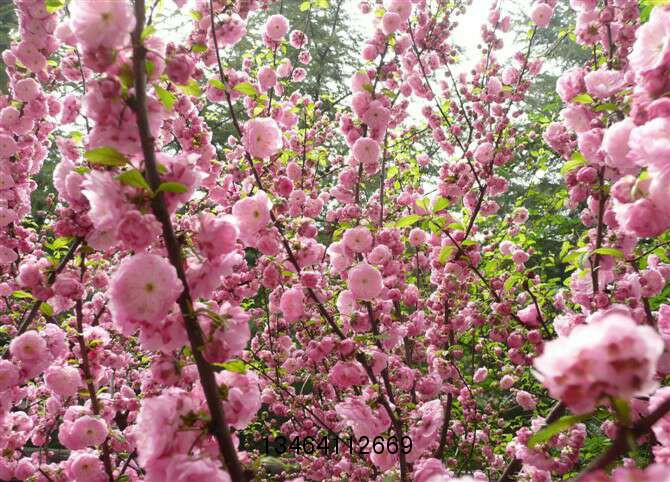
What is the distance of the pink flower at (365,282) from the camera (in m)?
3.02

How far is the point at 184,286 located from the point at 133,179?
313 millimetres

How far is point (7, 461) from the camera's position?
3379mm

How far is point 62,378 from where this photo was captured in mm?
3031

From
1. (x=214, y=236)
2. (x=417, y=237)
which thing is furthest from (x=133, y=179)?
(x=417, y=237)

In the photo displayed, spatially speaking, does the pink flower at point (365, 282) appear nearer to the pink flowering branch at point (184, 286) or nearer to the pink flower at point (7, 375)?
the pink flowering branch at point (184, 286)

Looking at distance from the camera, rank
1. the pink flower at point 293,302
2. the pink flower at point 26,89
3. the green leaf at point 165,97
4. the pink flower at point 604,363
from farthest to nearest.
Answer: the pink flower at point 26,89 → the pink flower at point 293,302 → the green leaf at point 165,97 → the pink flower at point 604,363

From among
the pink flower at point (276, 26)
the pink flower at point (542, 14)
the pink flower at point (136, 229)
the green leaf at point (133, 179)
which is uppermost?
the pink flower at point (542, 14)

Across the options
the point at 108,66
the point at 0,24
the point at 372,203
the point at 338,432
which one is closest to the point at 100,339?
the point at 108,66

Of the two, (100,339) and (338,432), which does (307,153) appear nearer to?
(338,432)

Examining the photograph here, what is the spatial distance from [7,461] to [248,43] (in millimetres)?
10290

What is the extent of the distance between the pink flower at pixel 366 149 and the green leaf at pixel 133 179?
2.19 meters

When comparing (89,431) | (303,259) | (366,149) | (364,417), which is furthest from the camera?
(366,149)

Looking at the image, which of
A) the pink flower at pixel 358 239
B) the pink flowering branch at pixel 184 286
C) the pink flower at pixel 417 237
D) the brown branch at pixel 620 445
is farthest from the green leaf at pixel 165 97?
the pink flower at pixel 417 237

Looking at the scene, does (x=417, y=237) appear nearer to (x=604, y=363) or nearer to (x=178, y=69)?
(x=178, y=69)
